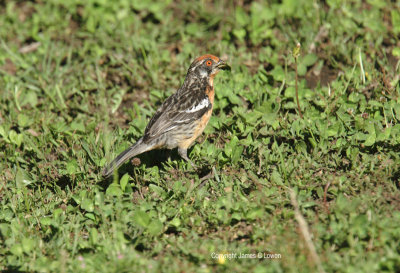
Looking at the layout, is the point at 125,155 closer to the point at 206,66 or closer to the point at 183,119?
the point at 183,119

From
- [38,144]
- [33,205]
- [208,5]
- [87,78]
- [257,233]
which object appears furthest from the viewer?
[208,5]

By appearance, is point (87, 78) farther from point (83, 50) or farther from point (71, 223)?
point (71, 223)

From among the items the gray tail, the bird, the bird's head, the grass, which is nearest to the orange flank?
the bird

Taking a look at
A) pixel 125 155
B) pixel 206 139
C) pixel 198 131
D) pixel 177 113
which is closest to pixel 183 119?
pixel 177 113

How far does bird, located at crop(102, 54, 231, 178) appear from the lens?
262 inches

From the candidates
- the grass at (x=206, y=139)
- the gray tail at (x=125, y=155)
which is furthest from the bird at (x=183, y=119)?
the grass at (x=206, y=139)

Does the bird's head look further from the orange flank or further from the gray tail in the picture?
the gray tail

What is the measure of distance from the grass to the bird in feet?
0.80

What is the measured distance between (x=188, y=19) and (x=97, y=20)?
5.59 feet

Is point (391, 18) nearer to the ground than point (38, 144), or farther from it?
farther from it

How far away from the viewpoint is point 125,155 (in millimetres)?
6504

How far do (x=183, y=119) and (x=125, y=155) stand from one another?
941 millimetres

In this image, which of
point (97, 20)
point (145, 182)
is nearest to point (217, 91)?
point (145, 182)

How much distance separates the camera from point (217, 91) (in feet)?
25.2
